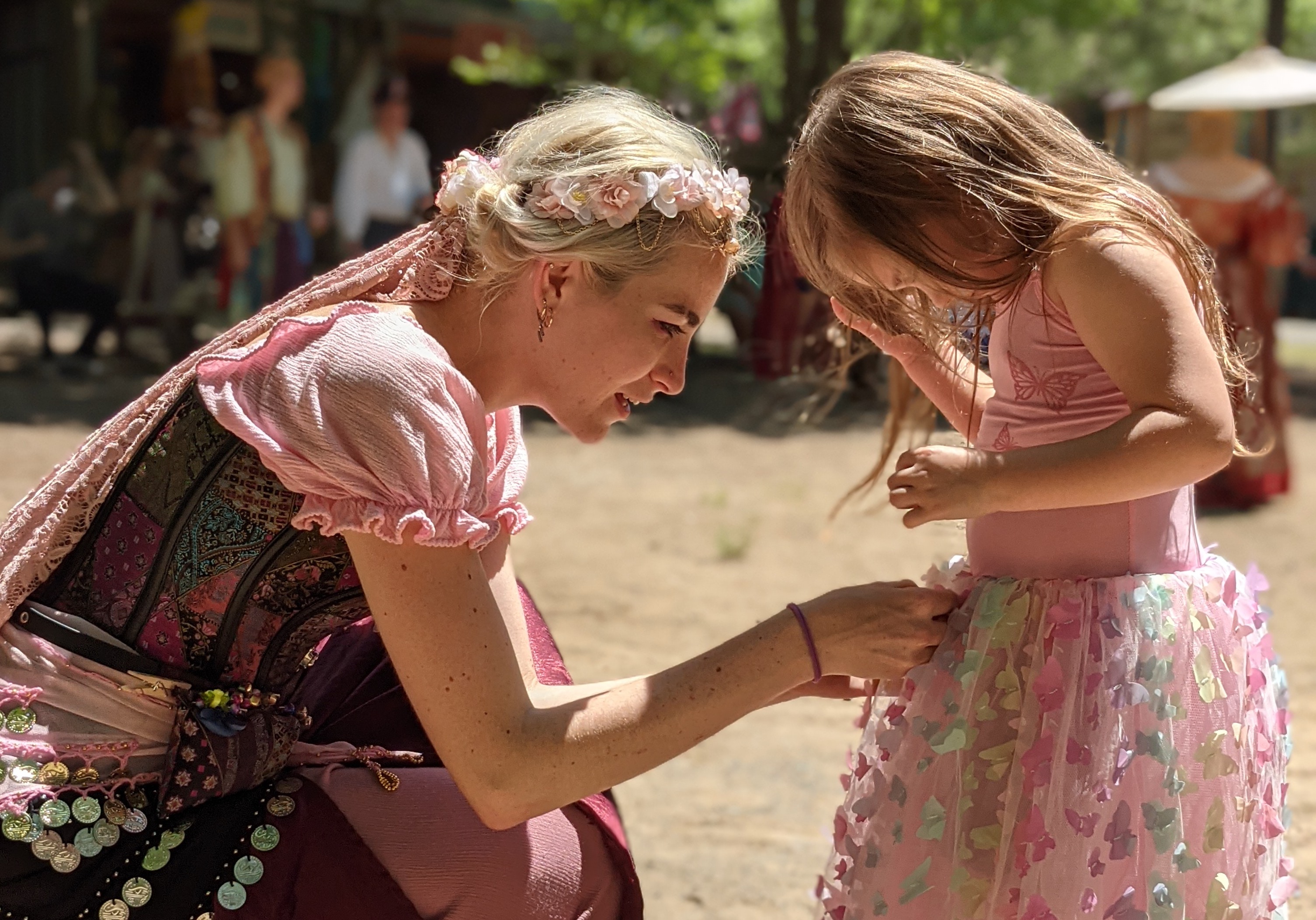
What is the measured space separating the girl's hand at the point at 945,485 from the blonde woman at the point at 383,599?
18 centimetres

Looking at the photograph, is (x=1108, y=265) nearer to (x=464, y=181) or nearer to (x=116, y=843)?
(x=464, y=181)

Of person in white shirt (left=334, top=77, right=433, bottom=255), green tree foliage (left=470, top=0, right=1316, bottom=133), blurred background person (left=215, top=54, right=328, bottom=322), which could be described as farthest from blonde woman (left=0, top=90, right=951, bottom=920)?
blurred background person (left=215, top=54, right=328, bottom=322)

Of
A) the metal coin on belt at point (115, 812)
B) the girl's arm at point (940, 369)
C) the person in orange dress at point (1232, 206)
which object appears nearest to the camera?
the metal coin on belt at point (115, 812)

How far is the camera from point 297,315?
1.69 m

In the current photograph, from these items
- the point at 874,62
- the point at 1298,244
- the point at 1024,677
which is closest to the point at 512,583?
the point at 1024,677

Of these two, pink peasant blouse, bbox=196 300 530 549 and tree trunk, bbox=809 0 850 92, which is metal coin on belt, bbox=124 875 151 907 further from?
tree trunk, bbox=809 0 850 92

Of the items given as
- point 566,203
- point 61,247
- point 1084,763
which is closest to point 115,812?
point 566,203

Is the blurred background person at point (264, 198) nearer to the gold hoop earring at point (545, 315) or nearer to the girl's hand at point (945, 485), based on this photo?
the gold hoop earring at point (545, 315)

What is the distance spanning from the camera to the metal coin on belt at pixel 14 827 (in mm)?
1589

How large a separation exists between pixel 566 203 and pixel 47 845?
Answer: 0.94 metres

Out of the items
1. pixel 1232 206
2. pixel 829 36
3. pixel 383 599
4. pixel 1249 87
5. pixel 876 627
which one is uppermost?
pixel 383 599

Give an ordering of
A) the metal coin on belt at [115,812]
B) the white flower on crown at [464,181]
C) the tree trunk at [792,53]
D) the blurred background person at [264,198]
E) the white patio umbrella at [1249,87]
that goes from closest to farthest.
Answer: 1. the metal coin on belt at [115,812]
2. the white flower on crown at [464,181]
3. the white patio umbrella at [1249,87]
4. the blurred background person at [264,198]
5. the tree trunk at [792,53]

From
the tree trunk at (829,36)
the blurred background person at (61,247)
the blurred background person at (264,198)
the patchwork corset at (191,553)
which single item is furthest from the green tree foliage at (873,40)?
the blurred background person at (61,247)

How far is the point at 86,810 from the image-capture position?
1630mm
